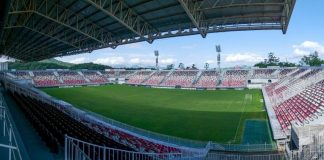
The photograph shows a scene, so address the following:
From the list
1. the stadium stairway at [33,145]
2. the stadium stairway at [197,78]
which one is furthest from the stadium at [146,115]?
the stadium stairway at [197,78]

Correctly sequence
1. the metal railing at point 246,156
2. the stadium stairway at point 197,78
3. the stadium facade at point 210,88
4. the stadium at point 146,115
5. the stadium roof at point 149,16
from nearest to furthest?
the stadium at point 146,115 < the stadium roof at point 149,16 < the stadium facade at point 210,88 < the metal railing at point 246,156 < the stadium stairway at point 197,78

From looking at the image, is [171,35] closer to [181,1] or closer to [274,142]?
[181,1]

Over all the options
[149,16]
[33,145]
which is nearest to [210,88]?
[149,16]

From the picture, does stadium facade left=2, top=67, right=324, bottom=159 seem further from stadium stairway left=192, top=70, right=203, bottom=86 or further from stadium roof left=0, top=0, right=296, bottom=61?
stadium roof left=0, top=0, right=296, bottom=61

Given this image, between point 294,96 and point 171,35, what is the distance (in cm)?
1803

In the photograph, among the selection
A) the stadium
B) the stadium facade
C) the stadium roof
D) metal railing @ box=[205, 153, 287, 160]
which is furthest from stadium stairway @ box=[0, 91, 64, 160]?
metal railing @ box=[205, 153, 287, 160]

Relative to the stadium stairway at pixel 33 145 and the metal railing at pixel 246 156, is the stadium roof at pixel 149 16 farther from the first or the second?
the metal railing at pixel 246 156

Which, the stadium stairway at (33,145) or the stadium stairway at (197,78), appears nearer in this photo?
the stadium stairway at (33,145)

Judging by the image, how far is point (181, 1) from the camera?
1074 centimetres

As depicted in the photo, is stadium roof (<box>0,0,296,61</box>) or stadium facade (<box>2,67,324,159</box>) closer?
stadium roof (<box>0,0,296,61</box>)

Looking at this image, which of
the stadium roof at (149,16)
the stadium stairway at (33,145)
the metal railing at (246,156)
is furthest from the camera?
the metal railing at (246,156)

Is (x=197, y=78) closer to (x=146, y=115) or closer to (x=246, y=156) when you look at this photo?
(x=146, y=115)

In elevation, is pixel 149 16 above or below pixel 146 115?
above

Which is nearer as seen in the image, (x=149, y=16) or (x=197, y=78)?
(x=149, y=16)
